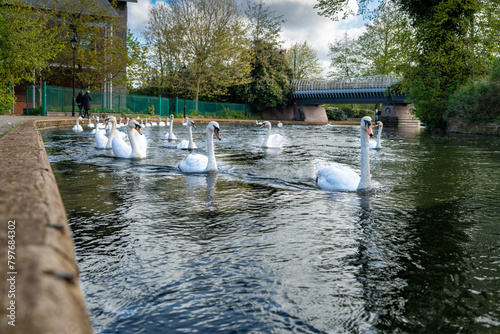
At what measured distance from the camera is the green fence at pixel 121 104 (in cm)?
3050

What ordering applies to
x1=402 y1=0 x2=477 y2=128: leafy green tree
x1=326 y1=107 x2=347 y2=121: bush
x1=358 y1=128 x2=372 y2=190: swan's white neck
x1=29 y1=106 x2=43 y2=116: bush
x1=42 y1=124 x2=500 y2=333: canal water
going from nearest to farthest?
x1=42 y1=124 x2=500 y2=333: canal water < x1=358 y1=128 x2=372 y2=190: swan's white neck < x1=402 y1=0 x2=477 y2=128: leafy green tree < x1=29 y1=106 x2=43 y2=116: bush < x1=326 y1=107 x2=347 y2=121: bush

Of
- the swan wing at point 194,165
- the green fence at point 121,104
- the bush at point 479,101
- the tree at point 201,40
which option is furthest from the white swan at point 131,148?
the tree at point 201,40

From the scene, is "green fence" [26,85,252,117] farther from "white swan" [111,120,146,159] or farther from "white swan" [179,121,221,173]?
"white swan" [179,121,221,173]

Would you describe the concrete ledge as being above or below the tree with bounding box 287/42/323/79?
below

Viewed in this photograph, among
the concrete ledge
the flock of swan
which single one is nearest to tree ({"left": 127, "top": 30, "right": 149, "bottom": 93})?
the flock of swan

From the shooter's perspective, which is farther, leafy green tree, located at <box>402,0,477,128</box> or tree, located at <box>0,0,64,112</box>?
leafy green tree, located at <box>402,0,477,128</box>

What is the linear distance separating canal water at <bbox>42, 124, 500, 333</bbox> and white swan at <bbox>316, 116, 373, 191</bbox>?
0.59 feet

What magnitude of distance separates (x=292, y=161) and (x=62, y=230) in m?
Answer: 10.0

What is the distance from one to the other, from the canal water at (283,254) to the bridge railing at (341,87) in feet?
148

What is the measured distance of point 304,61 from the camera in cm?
6606

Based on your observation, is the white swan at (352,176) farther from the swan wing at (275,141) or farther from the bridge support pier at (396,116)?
the bridge support pier at (396,116)

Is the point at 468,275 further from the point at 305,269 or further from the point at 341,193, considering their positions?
the point at 341,193

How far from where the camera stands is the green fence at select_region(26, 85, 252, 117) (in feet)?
100

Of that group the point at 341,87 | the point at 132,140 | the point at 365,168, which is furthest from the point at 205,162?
the point at 341,87
